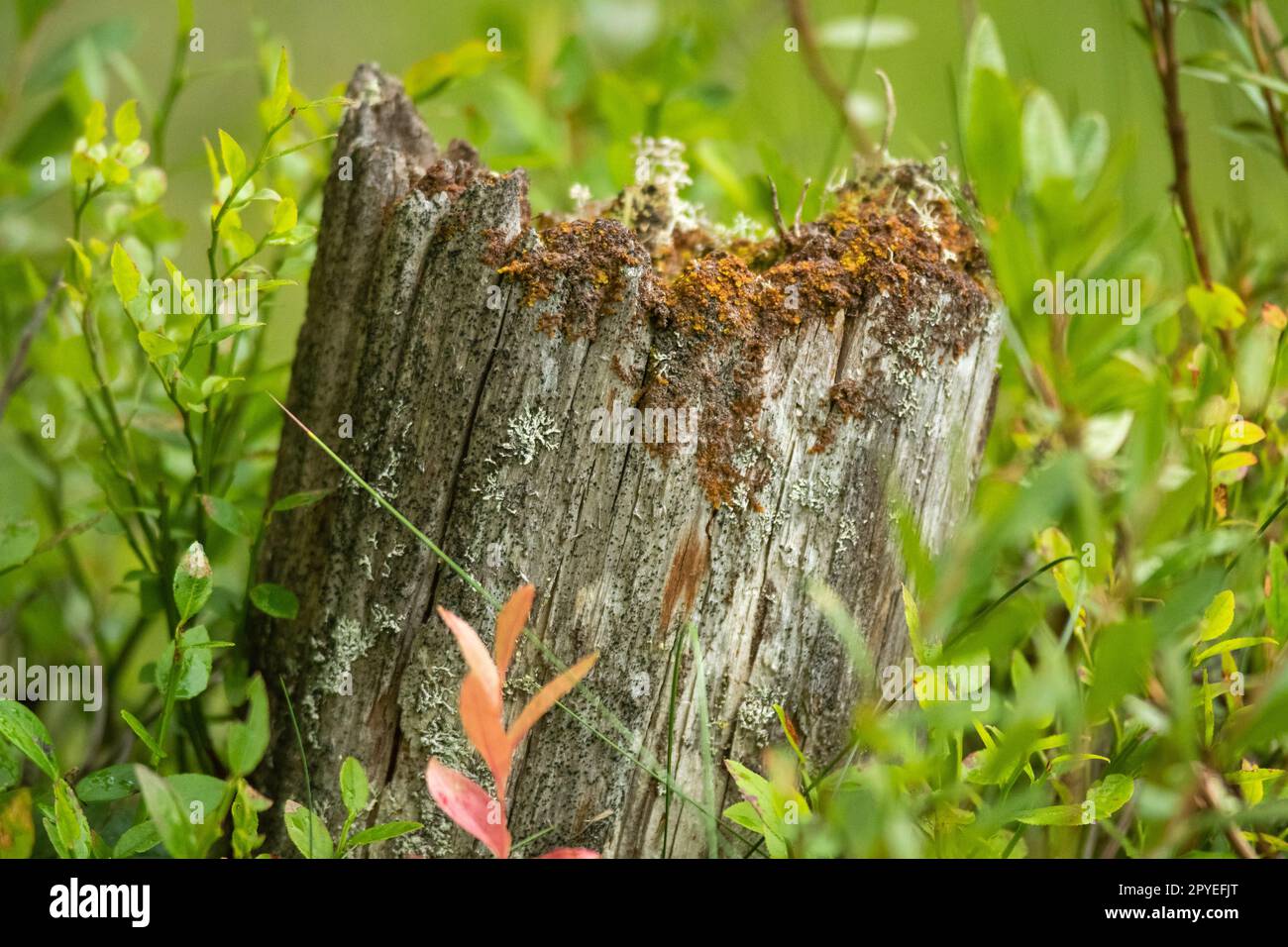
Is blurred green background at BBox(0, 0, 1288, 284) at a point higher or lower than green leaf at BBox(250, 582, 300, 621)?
higher

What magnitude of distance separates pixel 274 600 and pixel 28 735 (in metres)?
0.30

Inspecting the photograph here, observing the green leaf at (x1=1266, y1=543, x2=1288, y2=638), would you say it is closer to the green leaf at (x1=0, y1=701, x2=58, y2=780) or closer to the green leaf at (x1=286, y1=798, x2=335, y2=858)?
the green leaf at (x1=286, y1=798, x2=335, y2=858)

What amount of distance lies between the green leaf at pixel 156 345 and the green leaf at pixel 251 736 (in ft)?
1.31

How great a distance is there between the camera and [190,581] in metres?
1.07

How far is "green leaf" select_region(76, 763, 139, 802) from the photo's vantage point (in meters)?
1.11

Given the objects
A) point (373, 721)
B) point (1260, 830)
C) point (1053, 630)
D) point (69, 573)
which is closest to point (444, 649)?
point (373, 721)

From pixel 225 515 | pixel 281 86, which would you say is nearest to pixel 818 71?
pixel 281 86

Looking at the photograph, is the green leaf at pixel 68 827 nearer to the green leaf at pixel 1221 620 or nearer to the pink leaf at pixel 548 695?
the pink leaf at pixel 548 695

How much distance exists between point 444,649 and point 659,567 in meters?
0.29

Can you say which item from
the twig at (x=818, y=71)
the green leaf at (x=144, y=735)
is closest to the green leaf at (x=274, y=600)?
the green leaf at (x=144, y=735)

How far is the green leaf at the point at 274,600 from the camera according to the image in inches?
48.5

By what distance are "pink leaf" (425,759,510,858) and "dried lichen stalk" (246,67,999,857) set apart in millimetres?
218

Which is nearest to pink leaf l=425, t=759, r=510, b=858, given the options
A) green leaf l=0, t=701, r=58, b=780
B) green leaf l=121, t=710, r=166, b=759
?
green leaf l=121, t=710, r=166, b=759

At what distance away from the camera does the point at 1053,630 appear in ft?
5.06
